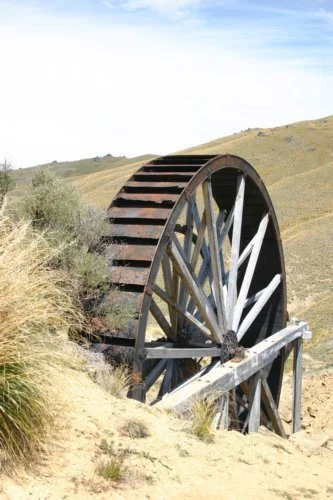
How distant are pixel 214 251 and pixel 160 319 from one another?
4.15 feet

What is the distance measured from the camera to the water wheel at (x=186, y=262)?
6.97 meters

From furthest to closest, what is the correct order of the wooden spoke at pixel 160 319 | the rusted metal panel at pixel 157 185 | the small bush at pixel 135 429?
the wooden spoke at pixel 160 319 < the rusted metal panel at pixel 157 185 < the small bush at pixel 135 429

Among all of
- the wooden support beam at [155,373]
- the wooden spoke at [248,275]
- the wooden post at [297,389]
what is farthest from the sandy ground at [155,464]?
the wooden post at [297,389]

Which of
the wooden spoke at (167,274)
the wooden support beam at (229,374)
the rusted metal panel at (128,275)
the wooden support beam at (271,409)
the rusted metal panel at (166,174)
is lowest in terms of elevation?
the wooden support beam at (271,409)

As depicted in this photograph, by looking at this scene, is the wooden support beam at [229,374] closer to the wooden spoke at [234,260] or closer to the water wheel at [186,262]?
the water wheel at [186,262]

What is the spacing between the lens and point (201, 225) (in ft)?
29.5

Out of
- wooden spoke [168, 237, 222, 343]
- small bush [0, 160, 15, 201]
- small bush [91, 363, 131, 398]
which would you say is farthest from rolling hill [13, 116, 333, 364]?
small bush [91, 363, 131, 398]

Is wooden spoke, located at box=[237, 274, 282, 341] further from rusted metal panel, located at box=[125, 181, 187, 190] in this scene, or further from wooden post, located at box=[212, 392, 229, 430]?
rusted metal panel, located at box=[125, 181, 187, 190]

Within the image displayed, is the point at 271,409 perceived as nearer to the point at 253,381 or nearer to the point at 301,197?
the point at 253,381

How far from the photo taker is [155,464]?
4645mm

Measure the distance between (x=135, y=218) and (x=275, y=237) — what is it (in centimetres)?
440

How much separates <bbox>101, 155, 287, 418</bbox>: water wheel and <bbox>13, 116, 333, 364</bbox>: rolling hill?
6.11 feet

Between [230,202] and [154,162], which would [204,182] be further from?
[230,202]

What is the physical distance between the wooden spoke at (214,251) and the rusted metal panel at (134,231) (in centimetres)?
129
